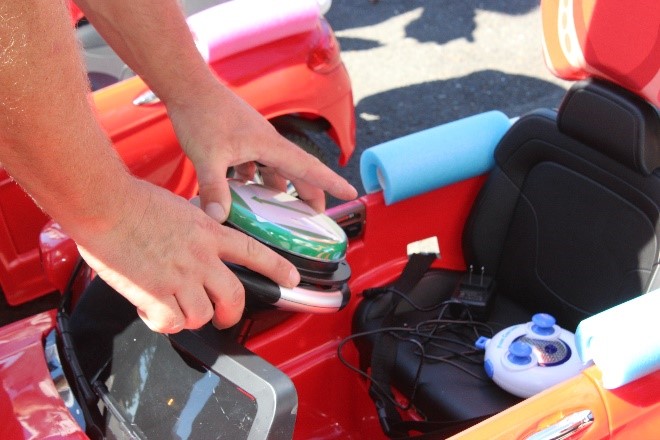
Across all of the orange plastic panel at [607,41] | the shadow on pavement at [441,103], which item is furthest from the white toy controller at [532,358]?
the shadow on pavement at [441,103]

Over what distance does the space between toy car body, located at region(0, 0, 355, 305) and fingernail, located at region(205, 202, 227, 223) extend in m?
1.23

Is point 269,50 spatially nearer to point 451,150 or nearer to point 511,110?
point 451,150

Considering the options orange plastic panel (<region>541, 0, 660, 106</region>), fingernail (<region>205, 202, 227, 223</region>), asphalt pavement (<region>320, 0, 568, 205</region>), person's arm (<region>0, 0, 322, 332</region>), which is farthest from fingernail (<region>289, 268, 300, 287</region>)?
asphalt pavement (<region>320, 0, 568, 205</region>)

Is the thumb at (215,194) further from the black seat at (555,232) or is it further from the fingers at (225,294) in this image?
the black seat at (555,232)

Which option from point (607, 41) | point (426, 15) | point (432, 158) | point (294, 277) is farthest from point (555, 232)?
point (426, 15)

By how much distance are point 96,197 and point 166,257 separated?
0.12m

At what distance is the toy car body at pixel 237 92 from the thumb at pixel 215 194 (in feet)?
3.87

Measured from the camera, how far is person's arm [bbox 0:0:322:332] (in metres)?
0.94

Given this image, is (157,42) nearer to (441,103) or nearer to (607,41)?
(607,41)

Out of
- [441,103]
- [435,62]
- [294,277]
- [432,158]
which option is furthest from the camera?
[435,62]

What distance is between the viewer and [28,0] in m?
0.92

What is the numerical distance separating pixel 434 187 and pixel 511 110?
186 centimetres

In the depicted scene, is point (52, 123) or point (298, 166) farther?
point (298, 166)

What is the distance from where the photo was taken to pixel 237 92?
251cm
